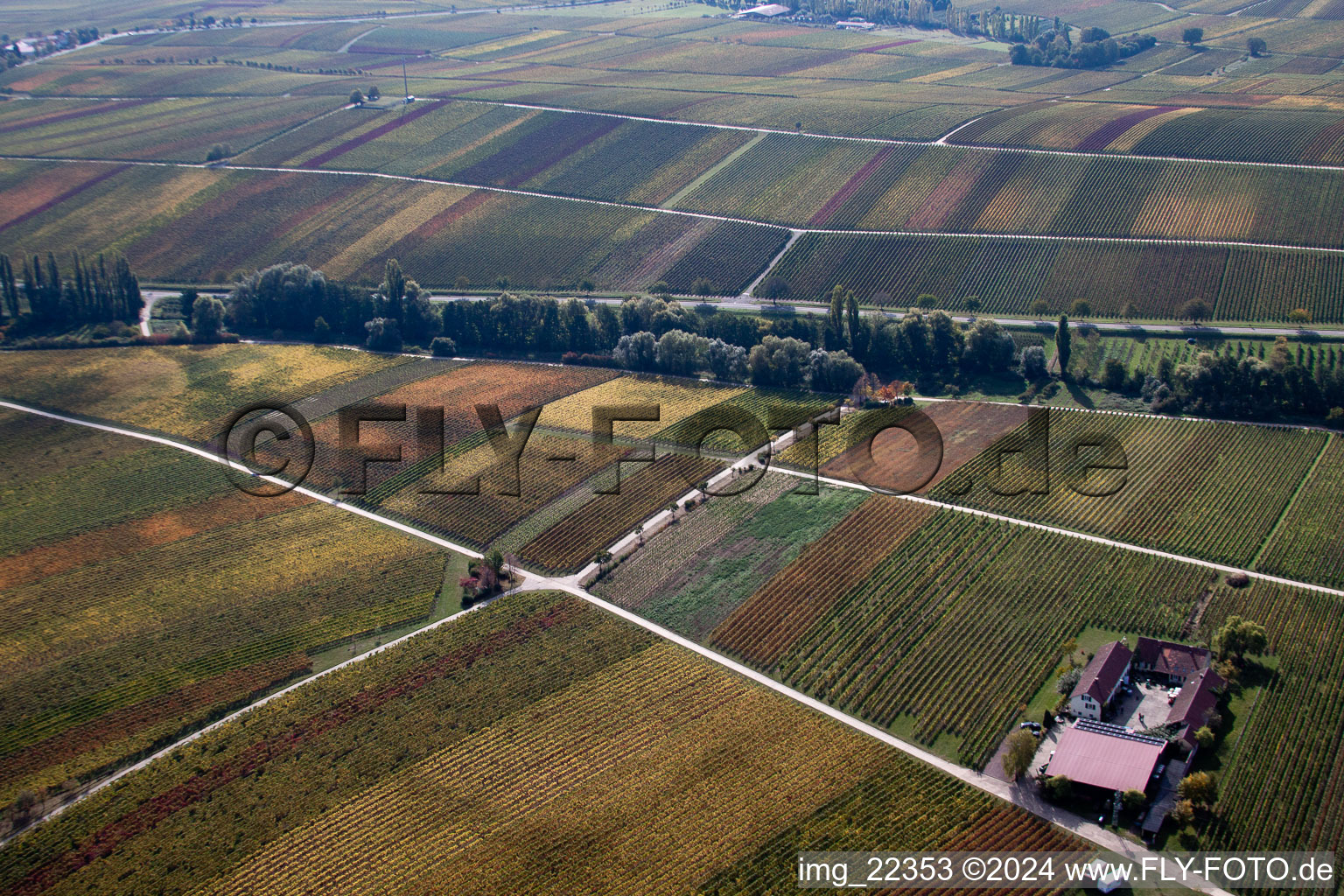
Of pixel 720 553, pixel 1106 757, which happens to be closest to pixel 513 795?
pixel 720 553

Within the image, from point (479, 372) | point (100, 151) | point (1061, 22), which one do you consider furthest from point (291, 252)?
point (1061, 22)

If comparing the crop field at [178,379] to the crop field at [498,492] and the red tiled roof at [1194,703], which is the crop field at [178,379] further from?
the red tiled roof at [1194,703]

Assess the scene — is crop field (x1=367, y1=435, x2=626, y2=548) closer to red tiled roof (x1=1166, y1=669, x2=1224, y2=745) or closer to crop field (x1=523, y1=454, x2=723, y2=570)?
crop field (x1=523, y1=454, x2=723, y2=570)

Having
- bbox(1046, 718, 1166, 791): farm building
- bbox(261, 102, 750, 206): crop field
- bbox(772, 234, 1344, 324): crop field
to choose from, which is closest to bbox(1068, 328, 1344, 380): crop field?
bbox(772, 234, 1344, 324): crop field

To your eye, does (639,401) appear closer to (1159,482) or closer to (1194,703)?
(1159,482)

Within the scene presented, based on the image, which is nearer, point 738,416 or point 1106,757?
point 1106,757
